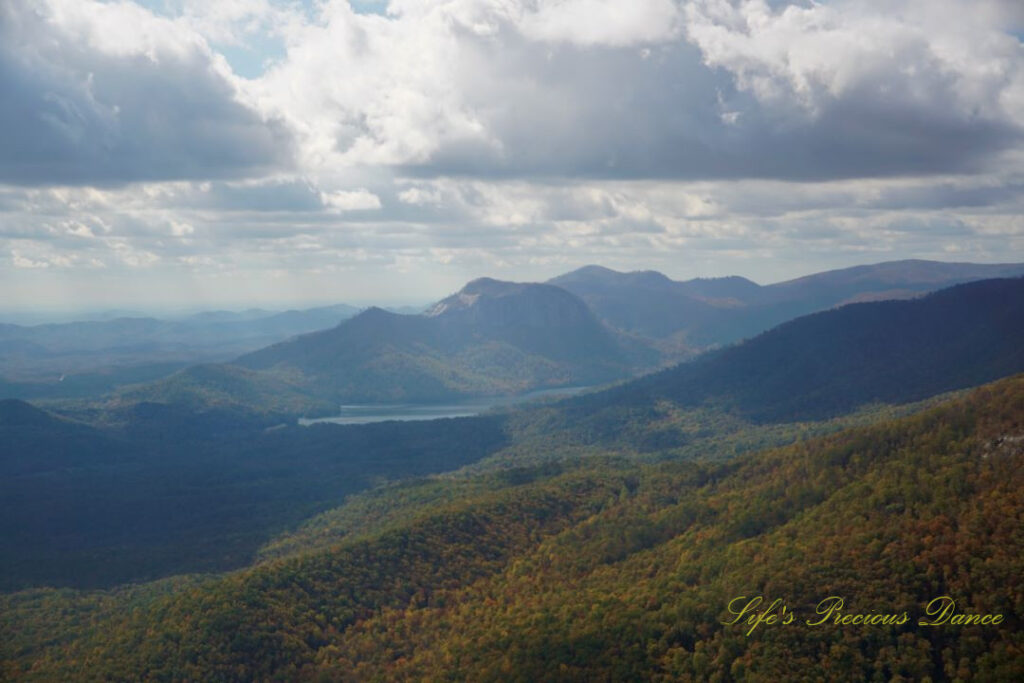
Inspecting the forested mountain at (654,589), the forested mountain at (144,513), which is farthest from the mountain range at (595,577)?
the forested mountain at (144,513)

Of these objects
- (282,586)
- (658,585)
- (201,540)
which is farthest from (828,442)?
(201,540)

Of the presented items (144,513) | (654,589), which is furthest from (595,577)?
(144,513)

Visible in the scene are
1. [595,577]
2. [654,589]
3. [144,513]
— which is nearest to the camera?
[654,589]

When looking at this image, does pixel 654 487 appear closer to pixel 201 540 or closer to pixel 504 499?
pixel 504 499

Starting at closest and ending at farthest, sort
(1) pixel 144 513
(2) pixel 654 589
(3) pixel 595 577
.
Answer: (2) pixel 654 589, (3) pixel 595 577, (1) pixel 144 513

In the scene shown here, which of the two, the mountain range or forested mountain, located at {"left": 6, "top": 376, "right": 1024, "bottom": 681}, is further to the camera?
the mountain range

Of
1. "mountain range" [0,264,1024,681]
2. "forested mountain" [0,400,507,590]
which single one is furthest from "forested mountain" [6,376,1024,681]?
"forested mountain" [0,400,507,590]

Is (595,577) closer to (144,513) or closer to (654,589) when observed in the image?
(654,589)

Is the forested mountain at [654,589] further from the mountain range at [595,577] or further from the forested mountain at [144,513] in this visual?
the forested mountain at [144,513]

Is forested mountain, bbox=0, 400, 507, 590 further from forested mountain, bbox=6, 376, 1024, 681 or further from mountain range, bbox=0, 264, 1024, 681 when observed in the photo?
forested mountain, bbox=6, 376, 1024, 681
